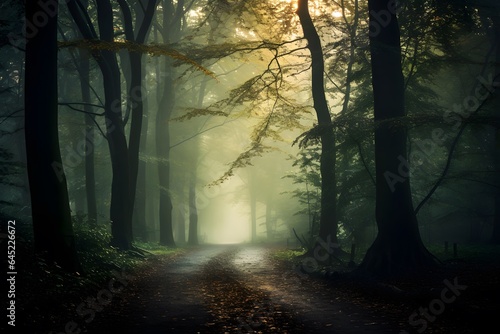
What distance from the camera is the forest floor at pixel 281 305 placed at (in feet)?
23.5

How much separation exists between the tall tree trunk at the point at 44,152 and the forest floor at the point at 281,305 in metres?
1.40

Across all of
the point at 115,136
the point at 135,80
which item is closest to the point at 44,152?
the point at 115,136

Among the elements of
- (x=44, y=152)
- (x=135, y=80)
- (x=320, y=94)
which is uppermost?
(x=135, y=80)

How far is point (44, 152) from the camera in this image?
975cm

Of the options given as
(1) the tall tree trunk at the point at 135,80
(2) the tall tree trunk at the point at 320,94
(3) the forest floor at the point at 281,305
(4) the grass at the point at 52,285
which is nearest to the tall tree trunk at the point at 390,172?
(3) the forest floor at the point at 281,305

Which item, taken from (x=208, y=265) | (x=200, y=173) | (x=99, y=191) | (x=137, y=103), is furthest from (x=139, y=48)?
(x=200, y=173)

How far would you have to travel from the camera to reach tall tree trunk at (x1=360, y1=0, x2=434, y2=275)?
40.3 feet

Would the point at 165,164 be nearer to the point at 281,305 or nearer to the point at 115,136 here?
the point at 115,136

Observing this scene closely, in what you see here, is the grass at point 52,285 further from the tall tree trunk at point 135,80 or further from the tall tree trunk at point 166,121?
the tall tree trunk at point 166,121

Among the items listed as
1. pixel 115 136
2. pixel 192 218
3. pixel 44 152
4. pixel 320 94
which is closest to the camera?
pixel 44 152

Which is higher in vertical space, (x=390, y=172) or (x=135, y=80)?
(x=135, y=80)

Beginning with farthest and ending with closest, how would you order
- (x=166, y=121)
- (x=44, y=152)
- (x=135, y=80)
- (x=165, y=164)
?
1. (x=165, y=164)
2. (x=166, y=121)
3. (x=135, y=80)
4. (x=44, y=152)

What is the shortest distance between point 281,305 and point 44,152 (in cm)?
624

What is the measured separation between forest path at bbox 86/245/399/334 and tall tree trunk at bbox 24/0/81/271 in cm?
193
